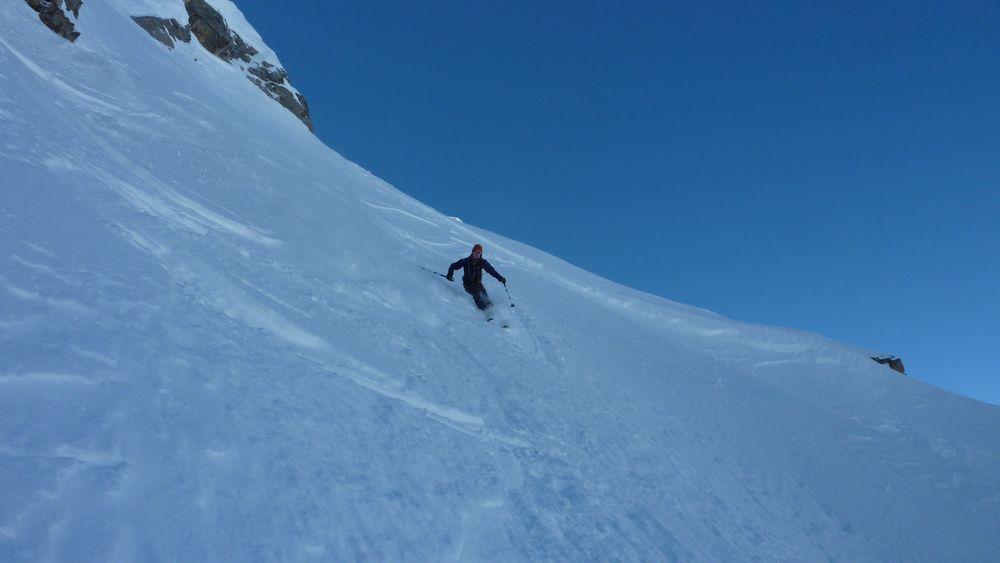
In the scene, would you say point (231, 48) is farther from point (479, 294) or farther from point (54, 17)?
point (479, 294)

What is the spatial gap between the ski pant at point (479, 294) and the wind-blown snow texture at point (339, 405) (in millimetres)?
191

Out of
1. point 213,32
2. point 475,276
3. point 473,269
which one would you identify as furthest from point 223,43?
point 475,276

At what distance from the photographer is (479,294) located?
387 inches

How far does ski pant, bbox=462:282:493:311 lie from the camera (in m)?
9.70

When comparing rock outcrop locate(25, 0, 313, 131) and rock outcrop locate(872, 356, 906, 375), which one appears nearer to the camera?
rock outcrop locate(872, 356, 906, 375)

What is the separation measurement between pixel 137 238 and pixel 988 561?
33.1 feet

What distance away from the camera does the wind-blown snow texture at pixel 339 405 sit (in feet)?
10.5

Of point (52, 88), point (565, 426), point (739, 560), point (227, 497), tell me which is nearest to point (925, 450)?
point (739, 560)

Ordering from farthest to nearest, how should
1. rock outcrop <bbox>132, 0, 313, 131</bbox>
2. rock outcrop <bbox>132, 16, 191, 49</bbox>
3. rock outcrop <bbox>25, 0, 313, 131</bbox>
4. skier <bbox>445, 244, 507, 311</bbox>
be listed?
rock outcrop <bbox>132, 0, 313, 131</bbox>, rock outcrop <bbox>25, 0, 313, 131</bbox>, rock outcrop <bbox>132, 16, 191, 49</bbox>, skier <bbox>445, 244, 507, 311</bbox>

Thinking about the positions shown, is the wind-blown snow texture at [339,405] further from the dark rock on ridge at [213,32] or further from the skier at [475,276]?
the dark rock on ridge at [213,32]

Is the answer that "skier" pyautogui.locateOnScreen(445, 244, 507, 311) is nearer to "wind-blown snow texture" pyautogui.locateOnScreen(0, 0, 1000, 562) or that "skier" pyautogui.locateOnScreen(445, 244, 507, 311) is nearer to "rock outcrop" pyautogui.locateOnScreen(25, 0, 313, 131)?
"wind-blown snow texture" pyautogui.locateOnScreen(0, 0, 1000, 562)

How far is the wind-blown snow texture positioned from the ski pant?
191 mm

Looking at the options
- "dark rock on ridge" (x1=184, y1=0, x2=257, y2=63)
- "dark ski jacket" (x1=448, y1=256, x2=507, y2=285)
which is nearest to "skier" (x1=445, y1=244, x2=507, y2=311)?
"dark ski jacket" (x1=448, y1=256, x2=507, y2=285)

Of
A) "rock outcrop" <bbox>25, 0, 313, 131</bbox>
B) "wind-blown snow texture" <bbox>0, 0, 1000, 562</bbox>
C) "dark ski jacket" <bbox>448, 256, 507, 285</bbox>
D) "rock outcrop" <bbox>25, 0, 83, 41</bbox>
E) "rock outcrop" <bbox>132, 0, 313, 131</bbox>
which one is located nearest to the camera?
"wind-blown snow texture" <bbox>0, 0, 1000, 562</bbox>
